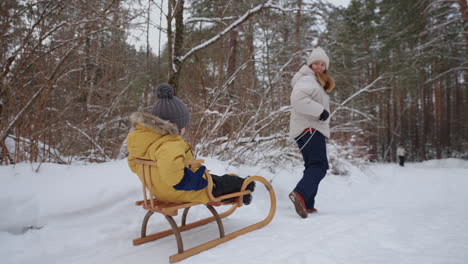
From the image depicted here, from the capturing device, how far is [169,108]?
2.38 meters

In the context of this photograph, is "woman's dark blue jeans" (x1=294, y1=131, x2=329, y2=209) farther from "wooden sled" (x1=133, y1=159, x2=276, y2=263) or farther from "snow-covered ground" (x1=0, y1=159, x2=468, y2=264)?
"wooden sled" (x1=133, y1=159, x2=276, y2=263)

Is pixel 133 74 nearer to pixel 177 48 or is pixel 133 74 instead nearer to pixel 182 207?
pixel 177 48

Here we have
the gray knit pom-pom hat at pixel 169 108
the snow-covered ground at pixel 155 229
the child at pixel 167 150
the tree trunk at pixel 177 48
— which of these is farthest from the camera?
the tree trunk at pixel 177 48

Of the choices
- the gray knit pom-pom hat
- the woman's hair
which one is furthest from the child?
the woman's hair

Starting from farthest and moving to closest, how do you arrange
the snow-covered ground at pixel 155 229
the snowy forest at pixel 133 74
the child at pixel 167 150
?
the snowy forest at pixel 133 74, the child at pixel 167 150, the snow-covered ground at pixel 155 229

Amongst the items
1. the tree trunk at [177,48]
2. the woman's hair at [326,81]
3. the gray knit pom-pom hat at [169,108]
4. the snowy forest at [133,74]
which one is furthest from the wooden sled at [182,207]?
the tree trunk at [177,48]

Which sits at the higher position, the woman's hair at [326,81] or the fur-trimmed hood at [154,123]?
the woman's hair at [326,81]

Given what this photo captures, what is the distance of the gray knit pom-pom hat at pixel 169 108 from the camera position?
93.6 inches

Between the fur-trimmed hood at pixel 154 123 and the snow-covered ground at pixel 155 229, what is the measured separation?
931 millimetres

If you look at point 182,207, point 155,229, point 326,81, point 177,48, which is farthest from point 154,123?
point 177,48

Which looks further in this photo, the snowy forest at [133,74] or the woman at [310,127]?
the snowy forest at [133,74]

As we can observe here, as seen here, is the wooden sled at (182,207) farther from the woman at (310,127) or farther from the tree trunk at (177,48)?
the tree trunk at (177,48)

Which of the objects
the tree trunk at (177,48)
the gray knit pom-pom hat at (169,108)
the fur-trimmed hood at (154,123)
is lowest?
the fur-trimmed hood at (154,123)

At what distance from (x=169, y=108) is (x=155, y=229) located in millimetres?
1262
